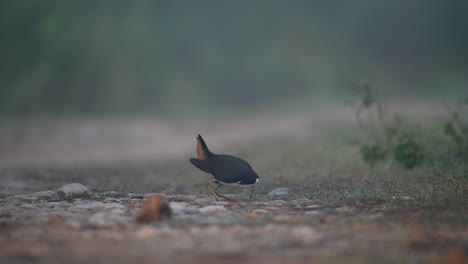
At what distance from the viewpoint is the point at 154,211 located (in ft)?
18.9

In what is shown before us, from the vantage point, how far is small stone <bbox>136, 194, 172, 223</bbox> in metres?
5.72

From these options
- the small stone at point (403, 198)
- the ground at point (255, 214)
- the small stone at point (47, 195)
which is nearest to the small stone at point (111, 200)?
the ground at point (255, 214)

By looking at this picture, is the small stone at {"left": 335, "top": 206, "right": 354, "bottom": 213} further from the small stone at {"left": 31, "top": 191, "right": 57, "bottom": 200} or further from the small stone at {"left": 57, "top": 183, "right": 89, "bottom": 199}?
the small stone at {"left": 31, "top": 191, "right": 57, "bottom": 200}

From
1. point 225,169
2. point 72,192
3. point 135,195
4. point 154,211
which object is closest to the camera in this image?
point 154,211

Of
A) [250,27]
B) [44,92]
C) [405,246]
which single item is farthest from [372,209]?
[250,27]

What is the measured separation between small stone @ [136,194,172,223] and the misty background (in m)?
16.1

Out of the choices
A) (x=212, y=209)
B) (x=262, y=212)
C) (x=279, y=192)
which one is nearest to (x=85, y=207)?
(x=212, y=209)

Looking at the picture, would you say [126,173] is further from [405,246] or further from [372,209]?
[405,246]

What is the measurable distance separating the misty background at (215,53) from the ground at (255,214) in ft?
34.0

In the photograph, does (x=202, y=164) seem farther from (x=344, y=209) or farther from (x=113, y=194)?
(x=344, y=209)

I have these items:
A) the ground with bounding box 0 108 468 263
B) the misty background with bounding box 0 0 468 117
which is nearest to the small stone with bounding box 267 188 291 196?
the ground with bounding box 0 108 468 263

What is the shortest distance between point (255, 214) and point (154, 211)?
939 millimetres

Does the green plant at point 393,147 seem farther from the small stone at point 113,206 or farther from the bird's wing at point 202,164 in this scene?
the small stone at point 113,206

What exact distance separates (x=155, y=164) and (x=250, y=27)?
20.4 metres
